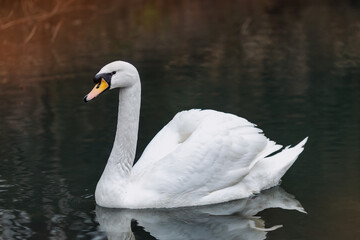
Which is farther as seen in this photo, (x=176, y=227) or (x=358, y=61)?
(x=358, y=61)

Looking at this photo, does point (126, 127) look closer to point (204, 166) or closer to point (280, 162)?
point (204, 166)

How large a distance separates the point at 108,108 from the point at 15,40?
27.1 feet

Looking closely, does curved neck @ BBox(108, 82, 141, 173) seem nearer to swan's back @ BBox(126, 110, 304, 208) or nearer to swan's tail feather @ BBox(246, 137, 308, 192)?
swan's back @ BBox(126, 110, 304, 208)

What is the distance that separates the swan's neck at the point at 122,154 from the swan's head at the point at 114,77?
10 centimetres

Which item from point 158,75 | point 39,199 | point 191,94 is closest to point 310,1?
point 158,75

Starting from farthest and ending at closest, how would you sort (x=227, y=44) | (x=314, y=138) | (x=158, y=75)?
(x=227, y=44) < (x=158, y=75) < (x=314, y=138)

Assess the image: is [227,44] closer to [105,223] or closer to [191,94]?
[191,94]

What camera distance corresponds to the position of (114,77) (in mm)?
7832

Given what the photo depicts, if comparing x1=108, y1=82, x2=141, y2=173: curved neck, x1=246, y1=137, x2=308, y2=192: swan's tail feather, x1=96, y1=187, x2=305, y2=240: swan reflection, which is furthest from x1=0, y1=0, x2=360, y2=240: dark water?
x1=108, y1=82, x2=141, y2=173: curved neck

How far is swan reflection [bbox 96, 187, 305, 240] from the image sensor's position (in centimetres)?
726

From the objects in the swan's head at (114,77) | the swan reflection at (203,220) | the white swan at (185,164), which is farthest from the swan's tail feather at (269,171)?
the swan's head at (114,77)

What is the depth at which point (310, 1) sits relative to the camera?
83.2 feet

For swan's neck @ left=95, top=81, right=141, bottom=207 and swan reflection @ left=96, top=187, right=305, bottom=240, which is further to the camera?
swan's neck @ left=95, top=81, right=141, bottom=207

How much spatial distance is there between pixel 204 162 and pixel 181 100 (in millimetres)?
4952
